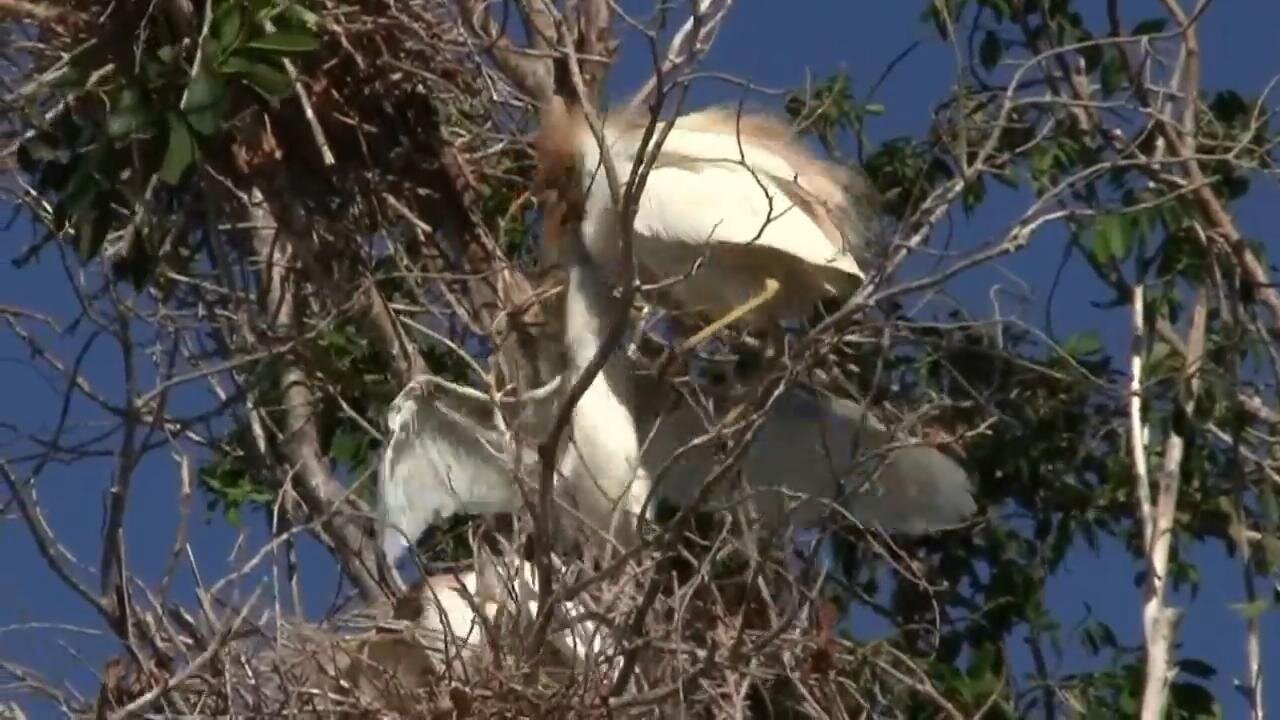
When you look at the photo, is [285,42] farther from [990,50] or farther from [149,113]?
[990,50]

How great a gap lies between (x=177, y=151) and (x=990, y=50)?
1269 mm

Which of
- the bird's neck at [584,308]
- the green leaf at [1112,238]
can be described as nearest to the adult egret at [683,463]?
the bird's neck at [584,308]

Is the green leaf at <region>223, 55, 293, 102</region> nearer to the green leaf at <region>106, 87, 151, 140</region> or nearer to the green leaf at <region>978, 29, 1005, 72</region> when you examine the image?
the green leaf at <region>106, 87, 151, 140</region>

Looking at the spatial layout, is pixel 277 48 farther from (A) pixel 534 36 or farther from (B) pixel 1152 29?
(B) pixel 1152 29

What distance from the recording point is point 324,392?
149 inches

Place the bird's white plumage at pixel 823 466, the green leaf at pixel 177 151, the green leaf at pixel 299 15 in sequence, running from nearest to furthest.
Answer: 1. the green leaf at pixel 177 151
2. the green leaf at pixel 299 15
3. the bird's white plumage at pixel 823 466

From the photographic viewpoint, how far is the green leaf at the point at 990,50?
374 cm

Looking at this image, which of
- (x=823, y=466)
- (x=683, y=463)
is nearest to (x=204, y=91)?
(x=683, y=463)

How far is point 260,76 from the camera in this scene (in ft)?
10.9

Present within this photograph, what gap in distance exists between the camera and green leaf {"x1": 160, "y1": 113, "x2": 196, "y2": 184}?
3.26 metres

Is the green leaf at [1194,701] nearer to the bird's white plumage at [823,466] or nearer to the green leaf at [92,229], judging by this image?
the bird's white plumage at [823,466]

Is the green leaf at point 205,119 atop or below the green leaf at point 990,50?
below

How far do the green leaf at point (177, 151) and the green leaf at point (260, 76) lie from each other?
10 cm

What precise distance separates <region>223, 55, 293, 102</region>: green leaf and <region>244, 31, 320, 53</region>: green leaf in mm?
26
